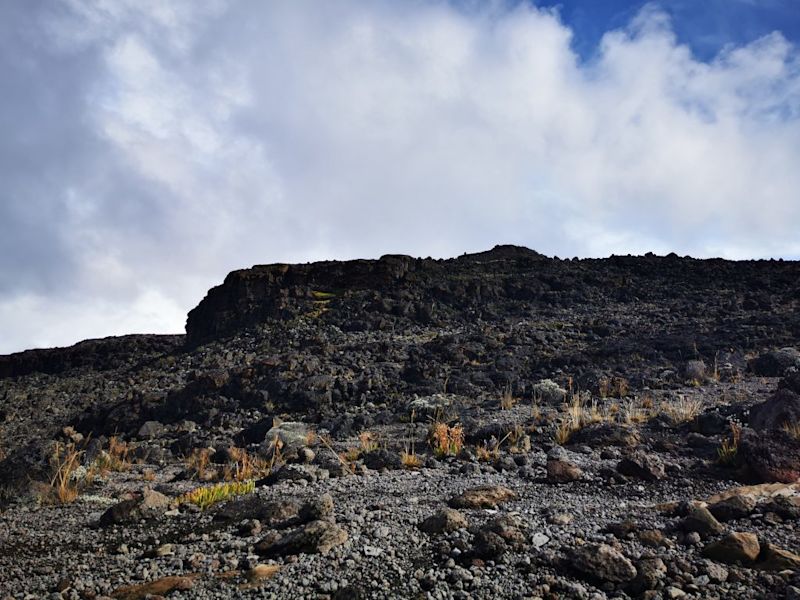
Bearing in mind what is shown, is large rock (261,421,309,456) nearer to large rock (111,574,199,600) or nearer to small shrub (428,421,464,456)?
small shrub (428,421,464,456)

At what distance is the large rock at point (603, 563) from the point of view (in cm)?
334

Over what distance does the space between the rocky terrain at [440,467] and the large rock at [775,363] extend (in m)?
0.07

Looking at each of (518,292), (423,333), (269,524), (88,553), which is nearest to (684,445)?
(269,524)

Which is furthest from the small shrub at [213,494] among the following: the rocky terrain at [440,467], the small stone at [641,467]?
the small stone at [641,467]

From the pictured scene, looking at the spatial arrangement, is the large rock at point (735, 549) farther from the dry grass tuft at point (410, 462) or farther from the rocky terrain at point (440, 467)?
the dry grass tuft at point (410, 462)

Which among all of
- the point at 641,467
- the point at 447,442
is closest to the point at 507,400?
the point at 447,442

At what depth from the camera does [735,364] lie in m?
13.8

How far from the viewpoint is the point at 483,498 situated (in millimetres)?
5125

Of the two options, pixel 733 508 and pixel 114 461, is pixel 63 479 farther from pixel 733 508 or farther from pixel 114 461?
pixel 733 508

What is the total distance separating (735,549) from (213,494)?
4.85 m

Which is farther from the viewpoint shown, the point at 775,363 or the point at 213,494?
the point at 775,363

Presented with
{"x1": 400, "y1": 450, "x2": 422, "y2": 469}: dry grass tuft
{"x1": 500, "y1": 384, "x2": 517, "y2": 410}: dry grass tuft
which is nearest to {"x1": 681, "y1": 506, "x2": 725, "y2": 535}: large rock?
{"x1": 400, "y1": 450, "x2": 422, "y2": 469}: dry grass tuft

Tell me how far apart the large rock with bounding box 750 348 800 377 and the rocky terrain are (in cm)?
7

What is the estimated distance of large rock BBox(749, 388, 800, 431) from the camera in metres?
6.73
